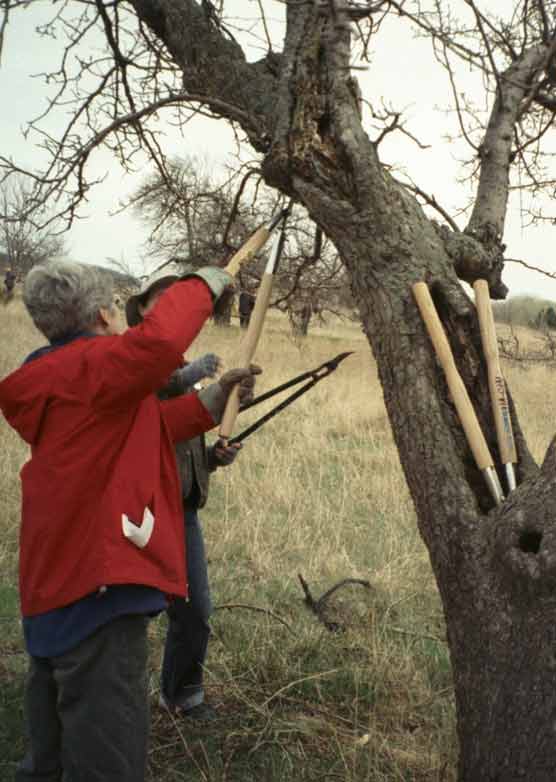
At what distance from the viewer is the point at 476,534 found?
2246mm

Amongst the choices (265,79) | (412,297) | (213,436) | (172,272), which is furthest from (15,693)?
(213,436)

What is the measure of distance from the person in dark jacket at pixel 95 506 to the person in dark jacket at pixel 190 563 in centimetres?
80

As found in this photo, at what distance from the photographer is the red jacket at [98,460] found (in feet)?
6.48

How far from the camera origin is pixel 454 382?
232 cm

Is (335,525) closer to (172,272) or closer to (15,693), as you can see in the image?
(15,693)

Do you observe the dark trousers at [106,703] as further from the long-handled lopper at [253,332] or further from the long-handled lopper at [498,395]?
the long-handled lopper at [498,395]

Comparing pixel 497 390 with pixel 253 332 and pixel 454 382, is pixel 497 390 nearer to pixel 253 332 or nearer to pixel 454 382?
pixel 454 382

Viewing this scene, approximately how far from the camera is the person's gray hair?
2.09 meters

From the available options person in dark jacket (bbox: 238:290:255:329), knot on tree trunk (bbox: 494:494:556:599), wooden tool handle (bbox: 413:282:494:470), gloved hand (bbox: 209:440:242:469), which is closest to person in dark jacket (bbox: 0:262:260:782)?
wooden tool handle (bbox: 413:282:494:470)

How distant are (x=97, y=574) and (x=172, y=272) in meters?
1.33

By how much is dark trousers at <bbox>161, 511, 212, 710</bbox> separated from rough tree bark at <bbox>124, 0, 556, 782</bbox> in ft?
3.39

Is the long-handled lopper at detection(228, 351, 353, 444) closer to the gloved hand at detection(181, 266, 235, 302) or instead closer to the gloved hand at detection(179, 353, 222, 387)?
the gloved hand at detection(179, 353, 222, 387)

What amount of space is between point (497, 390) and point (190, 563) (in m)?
1.43

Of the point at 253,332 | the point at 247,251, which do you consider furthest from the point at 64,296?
the point at 253,332
